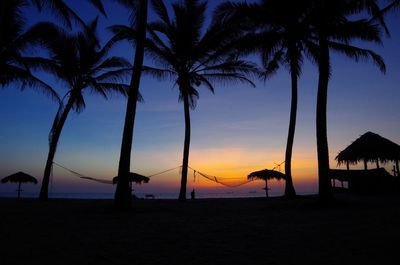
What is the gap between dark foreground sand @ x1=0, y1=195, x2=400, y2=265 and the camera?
5125 millimetres

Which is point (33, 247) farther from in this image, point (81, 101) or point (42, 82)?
point (81, 101)

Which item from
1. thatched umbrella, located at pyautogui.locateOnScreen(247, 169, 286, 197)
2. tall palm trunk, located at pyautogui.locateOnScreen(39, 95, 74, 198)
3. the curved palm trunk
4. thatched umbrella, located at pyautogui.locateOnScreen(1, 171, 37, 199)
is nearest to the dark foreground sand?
the curved palm trunk

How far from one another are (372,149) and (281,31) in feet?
27.8

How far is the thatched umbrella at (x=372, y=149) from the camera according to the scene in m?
19.1

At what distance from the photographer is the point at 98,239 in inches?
265

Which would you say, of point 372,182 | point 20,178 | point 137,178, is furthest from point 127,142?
point 20,178

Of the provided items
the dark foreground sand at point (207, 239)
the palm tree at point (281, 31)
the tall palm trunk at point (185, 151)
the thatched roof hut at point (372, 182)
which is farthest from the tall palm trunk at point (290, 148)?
the dark foreground sand at point (207, 239)

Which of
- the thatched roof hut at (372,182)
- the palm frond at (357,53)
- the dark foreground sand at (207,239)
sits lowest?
the dark foreground sand at (207,239)

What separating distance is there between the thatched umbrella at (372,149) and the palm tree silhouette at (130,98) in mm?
13519

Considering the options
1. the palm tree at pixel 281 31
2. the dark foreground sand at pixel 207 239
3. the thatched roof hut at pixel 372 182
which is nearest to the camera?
the dark foreground sand at pixel 207 239

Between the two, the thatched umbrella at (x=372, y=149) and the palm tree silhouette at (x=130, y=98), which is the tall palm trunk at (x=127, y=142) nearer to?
the palm tree silhouette at (x=130, y=98)

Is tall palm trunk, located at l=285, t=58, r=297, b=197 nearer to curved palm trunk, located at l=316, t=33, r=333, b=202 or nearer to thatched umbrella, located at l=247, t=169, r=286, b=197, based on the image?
curved palm trunk, located at l=316, t=33, r=333, b=202

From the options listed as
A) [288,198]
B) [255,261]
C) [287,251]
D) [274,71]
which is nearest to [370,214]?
[287,251]

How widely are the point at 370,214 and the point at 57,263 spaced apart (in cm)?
776
